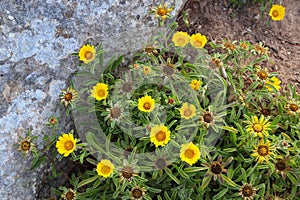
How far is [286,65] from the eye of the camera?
358cm

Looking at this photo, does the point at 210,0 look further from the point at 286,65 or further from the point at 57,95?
the point at 57,95

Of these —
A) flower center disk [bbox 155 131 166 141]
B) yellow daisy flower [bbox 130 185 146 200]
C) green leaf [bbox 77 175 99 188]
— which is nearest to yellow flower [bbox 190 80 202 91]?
flower center disk [bbox 155 131 166 141]

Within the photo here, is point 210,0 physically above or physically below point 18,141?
above

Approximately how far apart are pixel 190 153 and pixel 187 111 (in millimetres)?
255

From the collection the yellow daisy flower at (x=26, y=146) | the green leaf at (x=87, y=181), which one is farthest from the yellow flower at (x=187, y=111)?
the yellow daisy flower at (x=26, y=146)

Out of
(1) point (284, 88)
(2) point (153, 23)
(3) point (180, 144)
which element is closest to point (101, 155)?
(3) point (180, 144)

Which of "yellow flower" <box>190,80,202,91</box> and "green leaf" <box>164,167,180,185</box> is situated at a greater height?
"yellow flower" <box>190,80,202,91</box>

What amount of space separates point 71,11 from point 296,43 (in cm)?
198

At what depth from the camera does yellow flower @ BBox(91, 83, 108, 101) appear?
103 inches

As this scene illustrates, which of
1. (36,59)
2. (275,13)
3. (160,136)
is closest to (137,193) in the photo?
(160,136)

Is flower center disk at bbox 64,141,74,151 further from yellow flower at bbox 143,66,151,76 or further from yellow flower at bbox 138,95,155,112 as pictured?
yellow flower at bbox 143,66,151,76

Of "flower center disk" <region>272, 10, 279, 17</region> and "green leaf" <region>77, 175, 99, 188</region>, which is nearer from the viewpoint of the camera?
"green leaf" <region>77, 175, 99, 188</region>

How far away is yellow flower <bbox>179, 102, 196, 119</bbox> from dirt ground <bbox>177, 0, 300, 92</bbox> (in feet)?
3.94

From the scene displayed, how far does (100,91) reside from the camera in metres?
2.62
